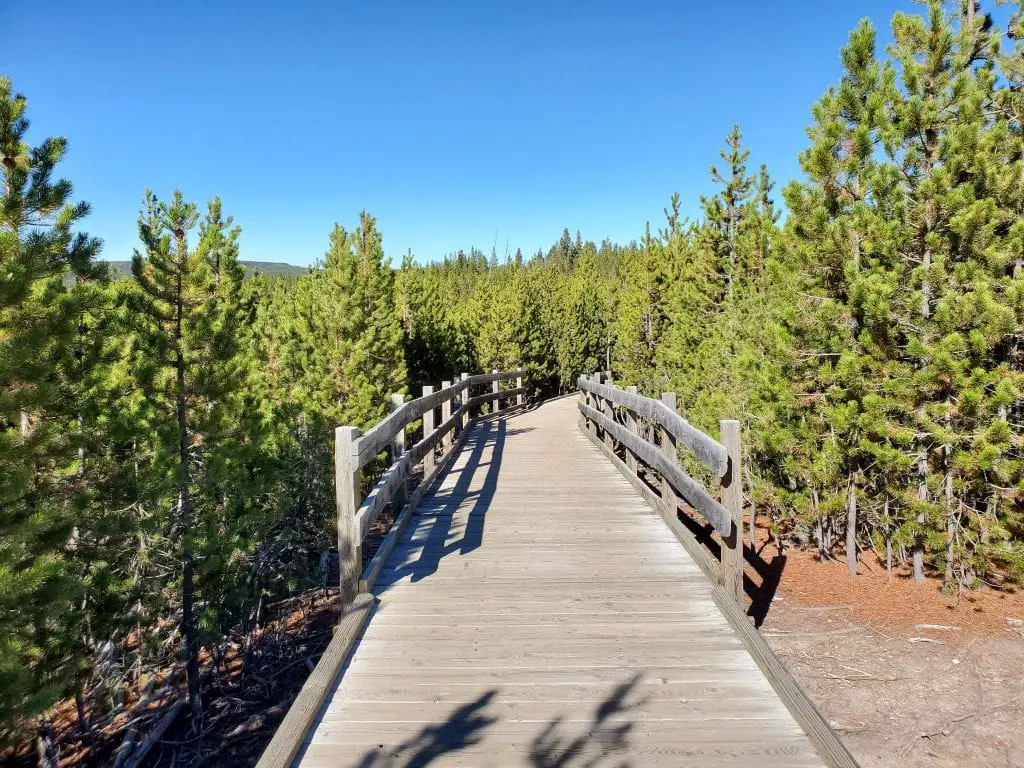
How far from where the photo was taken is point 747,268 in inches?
619

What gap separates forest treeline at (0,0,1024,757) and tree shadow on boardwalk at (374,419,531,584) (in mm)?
2342

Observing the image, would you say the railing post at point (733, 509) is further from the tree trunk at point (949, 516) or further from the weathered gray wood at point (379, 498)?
the tree trunk at point (949, 516)

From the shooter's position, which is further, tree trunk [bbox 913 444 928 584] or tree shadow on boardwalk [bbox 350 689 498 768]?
tree trunk [bbox 913 444 928 584]

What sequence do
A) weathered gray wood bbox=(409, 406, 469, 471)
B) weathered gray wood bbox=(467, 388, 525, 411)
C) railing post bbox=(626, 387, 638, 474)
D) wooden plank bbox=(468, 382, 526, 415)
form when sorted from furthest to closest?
wooden plank bbox=(468, 382, 526, 415), weathered gray wood bbox=(467, 388, 525, 411), railing post bbox=(626, 387, 638, 474), weathered gray wood bbox=(409, 406, 469, 471)

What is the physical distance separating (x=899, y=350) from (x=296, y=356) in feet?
39.3

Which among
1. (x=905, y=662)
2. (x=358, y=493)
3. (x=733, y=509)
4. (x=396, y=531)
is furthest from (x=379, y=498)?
(x=905, y=662)

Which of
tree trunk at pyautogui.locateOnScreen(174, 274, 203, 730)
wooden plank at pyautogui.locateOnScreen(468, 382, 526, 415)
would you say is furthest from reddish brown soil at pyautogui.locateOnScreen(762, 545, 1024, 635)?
wooden plank at pyautogui.locateOnScreen(468, 382, 526, 415)

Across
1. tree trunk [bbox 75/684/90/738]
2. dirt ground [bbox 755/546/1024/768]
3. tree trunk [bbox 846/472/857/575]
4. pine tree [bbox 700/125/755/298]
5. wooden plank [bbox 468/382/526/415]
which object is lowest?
tree trunk [bbox 75/684/90/738]

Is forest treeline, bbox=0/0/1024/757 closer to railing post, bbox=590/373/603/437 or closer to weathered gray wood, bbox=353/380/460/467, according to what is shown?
weathered gray wood, bbox=353/380/460/467

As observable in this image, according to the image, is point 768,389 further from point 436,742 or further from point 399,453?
point 436,742

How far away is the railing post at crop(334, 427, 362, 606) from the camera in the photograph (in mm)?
4184

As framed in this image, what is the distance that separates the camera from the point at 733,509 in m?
4.29

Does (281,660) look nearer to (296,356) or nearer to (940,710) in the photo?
(940,710)

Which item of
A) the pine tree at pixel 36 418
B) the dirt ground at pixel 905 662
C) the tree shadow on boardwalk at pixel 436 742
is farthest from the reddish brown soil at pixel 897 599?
the pine tree at pixel 36 418
